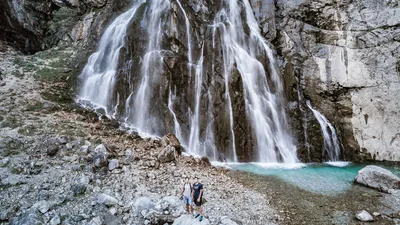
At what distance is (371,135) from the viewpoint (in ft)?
63.4

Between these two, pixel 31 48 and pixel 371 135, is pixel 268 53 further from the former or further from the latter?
pixel 31 48

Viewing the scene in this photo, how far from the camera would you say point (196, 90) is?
17.0 meters

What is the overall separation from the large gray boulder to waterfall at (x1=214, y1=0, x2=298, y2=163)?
4.95m

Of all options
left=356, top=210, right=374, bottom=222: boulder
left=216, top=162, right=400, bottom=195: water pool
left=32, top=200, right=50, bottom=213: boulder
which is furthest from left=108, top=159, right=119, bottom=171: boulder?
left=356, top=210, right=374, bottom=222: boulder

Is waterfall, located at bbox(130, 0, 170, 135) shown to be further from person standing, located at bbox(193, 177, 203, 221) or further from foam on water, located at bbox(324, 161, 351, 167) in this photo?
foam on water, located at bbox(324, 161, 351, 167)

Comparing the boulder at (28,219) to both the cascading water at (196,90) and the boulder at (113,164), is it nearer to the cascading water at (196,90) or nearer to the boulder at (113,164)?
the boulder at (113,164)

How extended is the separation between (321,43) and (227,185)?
16.9m

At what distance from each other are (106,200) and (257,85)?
13.5 metres

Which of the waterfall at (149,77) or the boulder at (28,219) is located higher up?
the waterfall at (149,77)

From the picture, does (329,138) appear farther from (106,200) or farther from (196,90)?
(106,200)

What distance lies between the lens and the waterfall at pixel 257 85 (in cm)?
1694

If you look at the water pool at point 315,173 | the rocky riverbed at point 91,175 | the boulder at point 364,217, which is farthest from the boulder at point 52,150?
the boulder at point 364,217

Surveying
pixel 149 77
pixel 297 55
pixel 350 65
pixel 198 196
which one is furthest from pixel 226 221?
pixel 350 65

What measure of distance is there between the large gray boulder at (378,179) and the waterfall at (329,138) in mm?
5739
